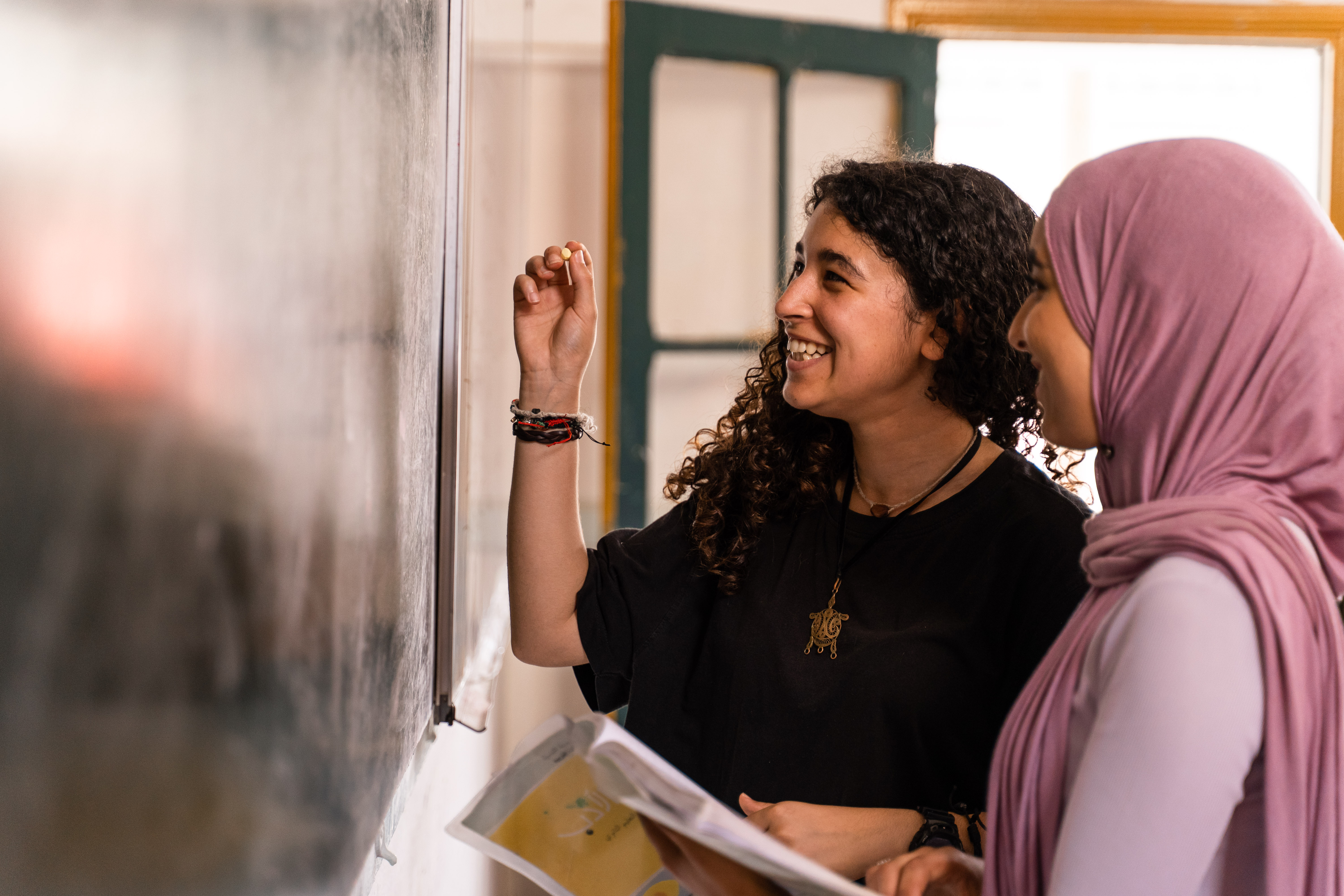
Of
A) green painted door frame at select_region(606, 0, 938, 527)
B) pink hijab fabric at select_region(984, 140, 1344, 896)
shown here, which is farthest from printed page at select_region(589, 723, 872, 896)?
green painted door frame at select_region(606, 0, 938, 527)

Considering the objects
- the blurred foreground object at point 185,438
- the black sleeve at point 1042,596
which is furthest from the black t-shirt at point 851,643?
the blurred foreground object at point 185,438

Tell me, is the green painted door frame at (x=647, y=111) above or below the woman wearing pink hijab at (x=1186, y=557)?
above

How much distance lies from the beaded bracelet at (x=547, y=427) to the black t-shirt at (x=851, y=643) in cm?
17

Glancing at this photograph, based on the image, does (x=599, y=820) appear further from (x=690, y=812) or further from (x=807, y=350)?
(x=807, y=350)

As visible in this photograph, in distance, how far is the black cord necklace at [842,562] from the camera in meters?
1.09

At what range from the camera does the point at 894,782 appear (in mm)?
1044

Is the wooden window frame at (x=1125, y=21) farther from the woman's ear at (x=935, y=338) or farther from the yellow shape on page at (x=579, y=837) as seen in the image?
the yellow shape on page at (x=579, y=837)

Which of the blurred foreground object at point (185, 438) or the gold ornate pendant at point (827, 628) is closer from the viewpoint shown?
the blurred foreground object at point (185, 438)

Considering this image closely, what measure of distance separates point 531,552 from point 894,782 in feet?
1.50

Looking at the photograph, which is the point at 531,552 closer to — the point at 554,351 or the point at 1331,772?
the point at 554,351

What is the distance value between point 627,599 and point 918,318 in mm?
461

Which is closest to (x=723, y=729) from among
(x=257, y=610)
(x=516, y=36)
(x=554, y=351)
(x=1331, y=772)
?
(x=554, y=351)

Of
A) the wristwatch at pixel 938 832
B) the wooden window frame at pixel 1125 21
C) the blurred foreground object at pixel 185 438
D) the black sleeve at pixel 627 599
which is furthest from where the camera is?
the wooden window frame at pixel 1125 21

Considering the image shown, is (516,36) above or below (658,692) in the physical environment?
above
